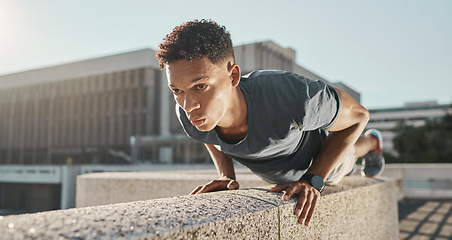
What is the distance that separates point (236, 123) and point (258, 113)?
5.1 inches

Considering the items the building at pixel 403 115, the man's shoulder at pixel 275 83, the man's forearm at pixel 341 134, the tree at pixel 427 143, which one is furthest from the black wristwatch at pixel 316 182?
the building at pixel 403 115

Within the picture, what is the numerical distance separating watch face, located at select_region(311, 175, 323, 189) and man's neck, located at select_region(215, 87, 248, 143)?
44 cm

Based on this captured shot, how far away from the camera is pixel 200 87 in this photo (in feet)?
4.90

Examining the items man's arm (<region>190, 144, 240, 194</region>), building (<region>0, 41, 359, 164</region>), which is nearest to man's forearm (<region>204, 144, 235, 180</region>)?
man's arm (<region>190, 144, 240, 194</region>)

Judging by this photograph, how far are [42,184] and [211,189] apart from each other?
102ft

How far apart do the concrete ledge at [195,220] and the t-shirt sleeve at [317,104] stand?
38cm

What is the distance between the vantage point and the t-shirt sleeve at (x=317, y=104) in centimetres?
179

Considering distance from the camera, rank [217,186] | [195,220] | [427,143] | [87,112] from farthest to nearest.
A: 1. [87,112]
2. [427,143]
3. [217,186]
4. [195,220]

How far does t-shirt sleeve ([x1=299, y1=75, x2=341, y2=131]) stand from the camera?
179cm

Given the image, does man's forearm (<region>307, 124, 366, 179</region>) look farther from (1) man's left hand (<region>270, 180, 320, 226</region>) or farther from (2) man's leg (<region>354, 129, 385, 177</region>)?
(2) man's leg (<region>354, 129, 385, 177</region>)

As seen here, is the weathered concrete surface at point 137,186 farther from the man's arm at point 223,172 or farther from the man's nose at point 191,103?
the man's nose at point 191,103

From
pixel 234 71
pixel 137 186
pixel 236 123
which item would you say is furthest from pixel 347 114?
pixel 137 186

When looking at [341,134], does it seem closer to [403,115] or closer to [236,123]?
[236,123]

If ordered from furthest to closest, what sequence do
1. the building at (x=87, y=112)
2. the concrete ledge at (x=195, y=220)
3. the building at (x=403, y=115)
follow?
the building at (x=403, y=115)
the building at (x=87, y=112)
the concrete ledge at (x=195, y=220)
